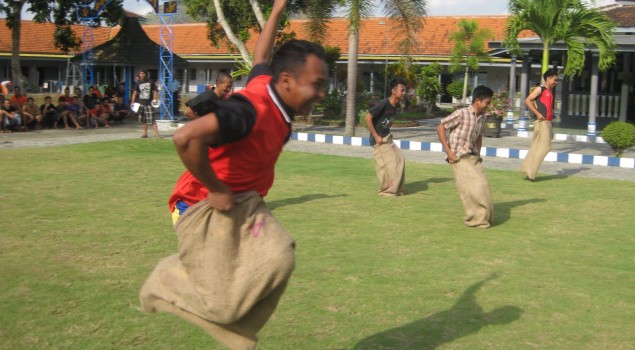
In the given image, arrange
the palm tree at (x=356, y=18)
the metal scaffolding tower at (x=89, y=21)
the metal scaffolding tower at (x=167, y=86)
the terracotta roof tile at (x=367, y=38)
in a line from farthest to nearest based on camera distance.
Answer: the terracotta roof tile at (x=367, y=38), the metal scaffolding tower at (x=89, y=21), the metal scaffolding tower at (x=167, y=86), the palm tree at (x=356, y=18)

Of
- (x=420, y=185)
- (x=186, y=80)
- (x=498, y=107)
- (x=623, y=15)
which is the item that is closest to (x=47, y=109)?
(x=420, y=185)

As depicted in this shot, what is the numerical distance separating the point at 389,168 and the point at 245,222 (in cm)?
787

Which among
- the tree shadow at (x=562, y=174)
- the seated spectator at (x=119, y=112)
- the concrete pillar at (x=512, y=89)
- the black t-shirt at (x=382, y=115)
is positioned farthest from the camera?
the concrete pillar at (x=512, y=89)

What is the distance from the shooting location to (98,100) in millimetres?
23047

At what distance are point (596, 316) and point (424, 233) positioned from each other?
121 inches

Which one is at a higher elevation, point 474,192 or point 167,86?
point 167,86

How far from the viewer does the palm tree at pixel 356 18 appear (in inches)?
747

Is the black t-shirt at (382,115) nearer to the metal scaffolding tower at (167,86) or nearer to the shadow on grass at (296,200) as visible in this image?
the shadow on grass at (296,200)

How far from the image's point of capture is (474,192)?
9031 millimetres

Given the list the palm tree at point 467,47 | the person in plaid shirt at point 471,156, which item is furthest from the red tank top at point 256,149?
the palm tree at point 467,47

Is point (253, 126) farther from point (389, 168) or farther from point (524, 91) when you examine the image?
point (524, 91)

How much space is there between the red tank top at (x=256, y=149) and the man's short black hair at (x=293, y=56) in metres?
0.09

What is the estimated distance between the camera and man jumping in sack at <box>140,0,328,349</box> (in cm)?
340

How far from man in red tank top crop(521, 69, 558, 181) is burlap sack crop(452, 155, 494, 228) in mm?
4218
